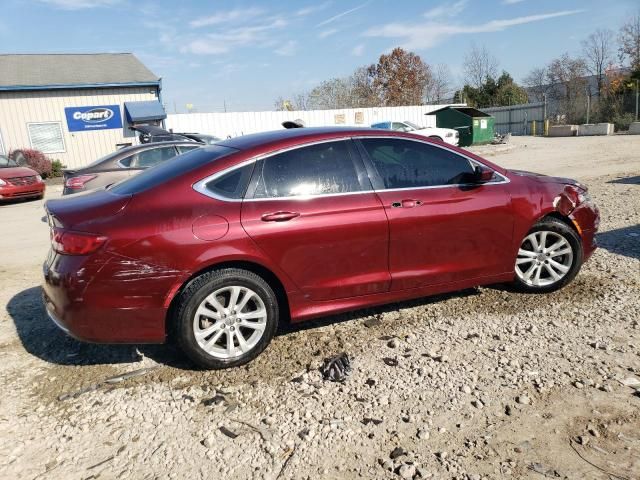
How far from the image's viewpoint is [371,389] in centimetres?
322

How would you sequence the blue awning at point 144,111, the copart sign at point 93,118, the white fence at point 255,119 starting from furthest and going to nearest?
the white fence at point 255,119, the copart sign at point 93,118, the blue awning at point 144,111

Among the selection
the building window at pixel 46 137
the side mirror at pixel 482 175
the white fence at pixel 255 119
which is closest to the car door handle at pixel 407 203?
the side mirror at pixel 482 175

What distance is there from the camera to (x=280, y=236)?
354cm

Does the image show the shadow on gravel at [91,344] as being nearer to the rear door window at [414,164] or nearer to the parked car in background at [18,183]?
the rear door window at [414,164]

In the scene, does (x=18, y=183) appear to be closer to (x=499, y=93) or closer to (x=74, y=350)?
(x=74, y=350)

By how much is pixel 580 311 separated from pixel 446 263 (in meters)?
1.22

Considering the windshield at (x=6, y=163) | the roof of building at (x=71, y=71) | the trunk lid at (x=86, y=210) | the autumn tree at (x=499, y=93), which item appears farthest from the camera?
the autumn tree at (x=499, y=93)

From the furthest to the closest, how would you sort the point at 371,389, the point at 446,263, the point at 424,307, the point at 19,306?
1. the point at 19,306
2. the point at 424,307
3. the point at 446,263
4. the point at 371,389

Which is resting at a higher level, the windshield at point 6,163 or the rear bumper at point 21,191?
the windshield at point 6,163

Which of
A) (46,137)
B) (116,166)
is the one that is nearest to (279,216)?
(116,166)

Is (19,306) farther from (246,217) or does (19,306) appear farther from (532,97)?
(532,97)

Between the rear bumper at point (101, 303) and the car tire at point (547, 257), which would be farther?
→ the car tire at point (547, 257)

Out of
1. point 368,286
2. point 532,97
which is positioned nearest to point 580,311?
point 368,286

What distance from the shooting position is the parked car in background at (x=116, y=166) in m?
9.20
